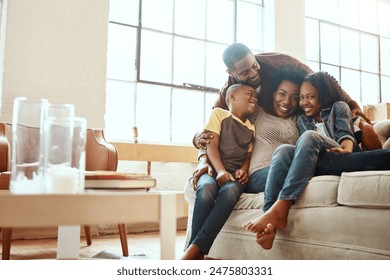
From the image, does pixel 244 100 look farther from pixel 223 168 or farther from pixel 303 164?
pixel 303 164

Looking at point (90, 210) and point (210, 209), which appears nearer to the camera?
point (90, 210)

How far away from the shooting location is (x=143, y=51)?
10.5ft

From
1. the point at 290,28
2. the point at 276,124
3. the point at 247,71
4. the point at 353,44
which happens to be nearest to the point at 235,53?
the point at 247,71

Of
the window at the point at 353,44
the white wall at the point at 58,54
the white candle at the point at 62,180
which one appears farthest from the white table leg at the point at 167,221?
the window at the point at 353,44

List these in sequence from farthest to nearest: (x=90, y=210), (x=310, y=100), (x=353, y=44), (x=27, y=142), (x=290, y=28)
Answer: (x=353, y=44), (x=290, y=28), (x=310, y=100), (x=27, y=142), (x=90, y=210)

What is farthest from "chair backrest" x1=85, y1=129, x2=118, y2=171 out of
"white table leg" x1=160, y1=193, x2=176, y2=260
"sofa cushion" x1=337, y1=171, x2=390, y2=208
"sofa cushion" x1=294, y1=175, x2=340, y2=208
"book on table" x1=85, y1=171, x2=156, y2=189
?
"white table leg" x1=160, y1=193, x2=176, y2=260

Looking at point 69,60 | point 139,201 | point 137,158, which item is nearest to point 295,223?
point 139,201

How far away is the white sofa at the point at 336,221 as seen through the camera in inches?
49.6

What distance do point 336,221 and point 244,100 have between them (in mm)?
659

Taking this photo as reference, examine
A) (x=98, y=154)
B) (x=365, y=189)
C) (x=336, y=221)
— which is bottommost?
(x=336, y=221)

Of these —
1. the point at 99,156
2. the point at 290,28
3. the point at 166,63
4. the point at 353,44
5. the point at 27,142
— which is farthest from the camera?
the point at 353,44

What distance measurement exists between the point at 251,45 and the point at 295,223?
8.28 ft

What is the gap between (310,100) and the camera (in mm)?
1761

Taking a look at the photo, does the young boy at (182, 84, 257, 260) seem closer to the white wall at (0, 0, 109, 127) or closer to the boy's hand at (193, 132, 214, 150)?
the boy's hand at (193, 132, 214, 150)
